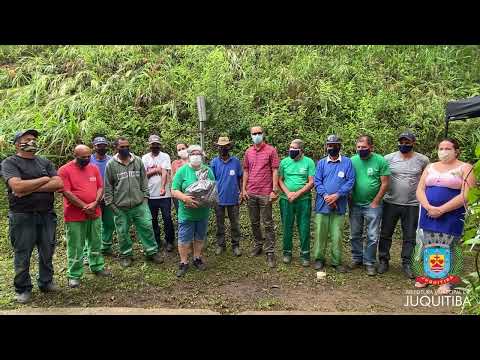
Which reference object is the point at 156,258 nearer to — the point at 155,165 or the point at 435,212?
the point at 155,165

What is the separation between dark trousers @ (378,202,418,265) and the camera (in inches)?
229

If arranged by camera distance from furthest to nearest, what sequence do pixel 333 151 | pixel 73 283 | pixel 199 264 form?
1. pixel 199 264
2. pixel 333 151
3. pixel 73 283

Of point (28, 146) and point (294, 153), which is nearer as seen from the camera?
point (28, 146)

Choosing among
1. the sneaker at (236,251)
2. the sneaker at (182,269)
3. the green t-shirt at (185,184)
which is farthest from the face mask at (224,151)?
the sneaker at (182,269)

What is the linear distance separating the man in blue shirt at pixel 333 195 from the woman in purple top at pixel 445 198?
98 centimetres

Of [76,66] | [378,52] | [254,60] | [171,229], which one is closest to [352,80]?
[378,52]

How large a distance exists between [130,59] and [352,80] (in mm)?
5697

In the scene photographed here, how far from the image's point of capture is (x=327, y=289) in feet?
18.4

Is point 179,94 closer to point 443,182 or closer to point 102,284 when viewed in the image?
point 102,284

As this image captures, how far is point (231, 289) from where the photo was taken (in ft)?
18.4

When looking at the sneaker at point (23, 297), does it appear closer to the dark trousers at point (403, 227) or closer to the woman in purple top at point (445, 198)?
the dark trousers at point (403, 227)

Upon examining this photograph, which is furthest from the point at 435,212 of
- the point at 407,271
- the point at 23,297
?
the point at 23,297

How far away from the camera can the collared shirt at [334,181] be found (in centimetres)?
587

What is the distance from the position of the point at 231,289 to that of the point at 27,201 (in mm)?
2729
